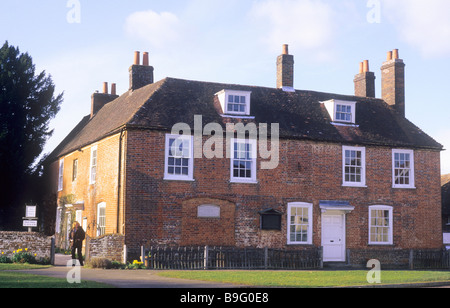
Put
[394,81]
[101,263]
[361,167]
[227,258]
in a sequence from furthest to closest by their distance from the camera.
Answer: [394,81] < [361,167] < [227,258] < [101,263]

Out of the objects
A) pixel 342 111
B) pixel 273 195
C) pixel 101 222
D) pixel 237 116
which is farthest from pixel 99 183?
pixel 342 111

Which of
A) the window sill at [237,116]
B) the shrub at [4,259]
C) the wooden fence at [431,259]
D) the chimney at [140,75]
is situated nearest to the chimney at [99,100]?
the chimney at [140,75]

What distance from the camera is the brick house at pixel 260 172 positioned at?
24094mm

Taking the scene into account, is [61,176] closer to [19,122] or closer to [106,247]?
[19,122]

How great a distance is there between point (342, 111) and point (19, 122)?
18.7m

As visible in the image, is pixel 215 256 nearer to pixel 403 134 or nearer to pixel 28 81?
pixel 403 134

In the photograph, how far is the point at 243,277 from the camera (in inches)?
730

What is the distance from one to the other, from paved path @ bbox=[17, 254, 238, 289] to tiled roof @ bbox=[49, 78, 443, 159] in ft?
21.9

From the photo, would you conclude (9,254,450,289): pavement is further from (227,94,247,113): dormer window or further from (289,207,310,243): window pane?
(227,94,247,113): dormer window

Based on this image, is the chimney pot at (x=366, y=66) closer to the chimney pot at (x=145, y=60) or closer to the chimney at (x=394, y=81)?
the chimney at (x=394, y=81)

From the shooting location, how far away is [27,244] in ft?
74.3

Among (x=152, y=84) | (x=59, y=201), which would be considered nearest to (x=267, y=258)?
(x=152, y=84)

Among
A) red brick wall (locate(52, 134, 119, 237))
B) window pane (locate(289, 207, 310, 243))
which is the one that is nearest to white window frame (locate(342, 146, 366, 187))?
window pane (locate(289, 207, 310, 243))
